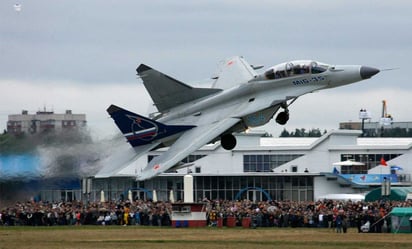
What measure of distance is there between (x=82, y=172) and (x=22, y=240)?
5642 millimetres

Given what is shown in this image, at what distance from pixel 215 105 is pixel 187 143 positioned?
8.12 feet

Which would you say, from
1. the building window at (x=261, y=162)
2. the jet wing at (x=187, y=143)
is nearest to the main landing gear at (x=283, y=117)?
the jet wing at (x=187, y=143)

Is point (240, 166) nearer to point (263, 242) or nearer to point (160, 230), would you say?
point (160, 230)

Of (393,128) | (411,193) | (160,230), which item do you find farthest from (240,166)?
(393,128)

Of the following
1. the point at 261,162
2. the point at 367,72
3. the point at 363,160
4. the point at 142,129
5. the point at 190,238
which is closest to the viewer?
the point at 367,72

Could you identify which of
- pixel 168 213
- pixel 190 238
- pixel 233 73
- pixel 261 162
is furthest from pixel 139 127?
pixel 261 162

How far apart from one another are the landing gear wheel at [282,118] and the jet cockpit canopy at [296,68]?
64.0 inches

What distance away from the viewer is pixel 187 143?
49.3 m

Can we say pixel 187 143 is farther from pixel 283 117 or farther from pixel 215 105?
pixel 283 117

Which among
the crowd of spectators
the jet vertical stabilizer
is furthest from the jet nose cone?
the crowd of spectators

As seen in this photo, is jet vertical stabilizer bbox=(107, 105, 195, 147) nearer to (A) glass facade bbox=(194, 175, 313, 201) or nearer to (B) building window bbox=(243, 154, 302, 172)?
(A) glass facade bbox=(194, 175, 313, 201)

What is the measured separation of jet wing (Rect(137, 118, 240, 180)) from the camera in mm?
47406

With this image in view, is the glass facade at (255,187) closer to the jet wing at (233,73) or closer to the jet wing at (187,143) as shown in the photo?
the jet wing at (233,73)

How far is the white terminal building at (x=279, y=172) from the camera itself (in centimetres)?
10269
